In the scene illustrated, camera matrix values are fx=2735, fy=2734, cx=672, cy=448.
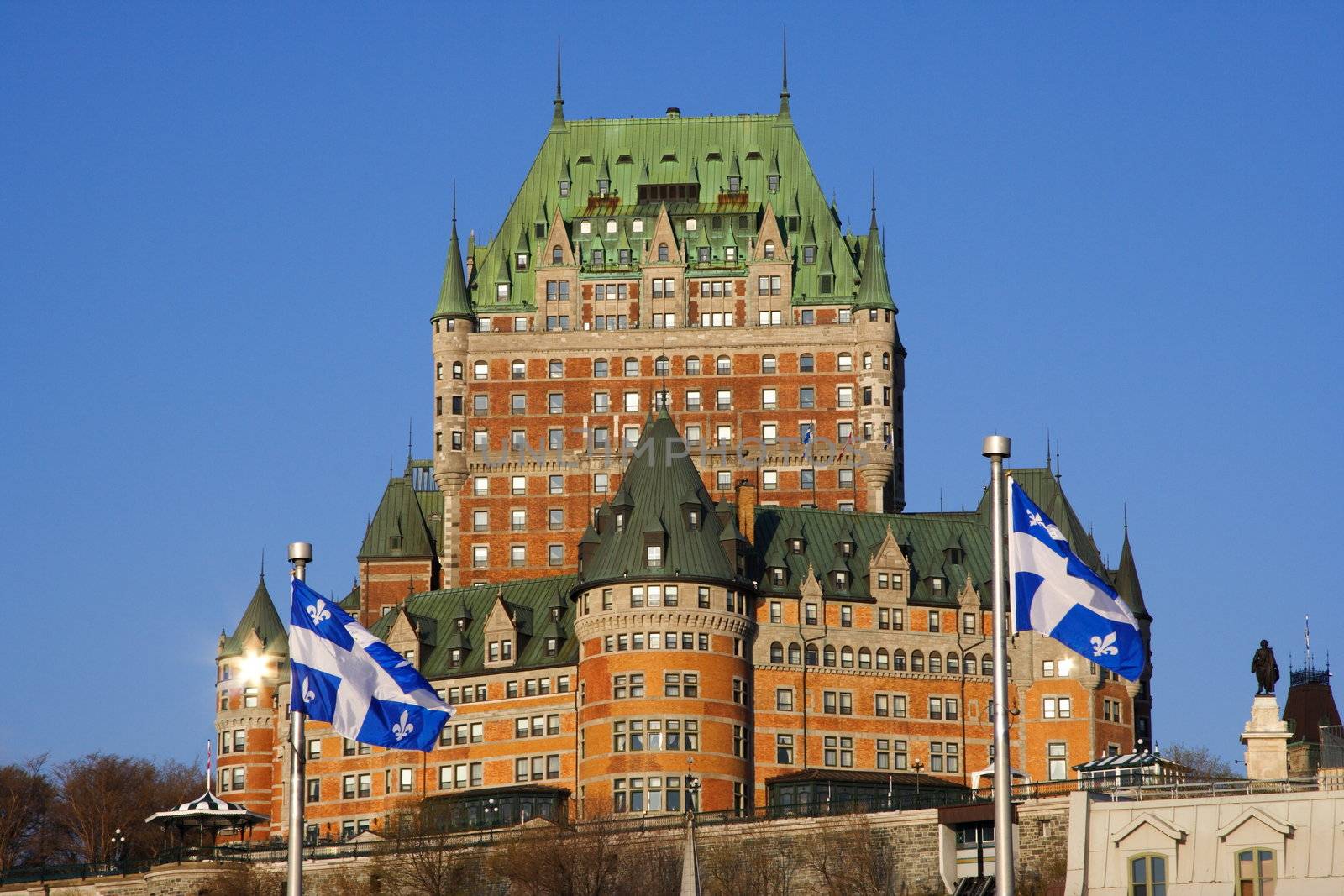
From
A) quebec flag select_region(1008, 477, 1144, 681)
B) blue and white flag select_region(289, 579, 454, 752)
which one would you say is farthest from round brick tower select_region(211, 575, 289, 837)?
quebec flag select_region(1008, 477, 1144, 681)

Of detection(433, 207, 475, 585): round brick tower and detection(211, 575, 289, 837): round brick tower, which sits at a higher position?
detection(433, 207, 475, 585): round brick tower

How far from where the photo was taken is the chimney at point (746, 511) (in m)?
150

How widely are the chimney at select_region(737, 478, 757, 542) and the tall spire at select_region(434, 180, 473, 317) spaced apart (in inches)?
1133

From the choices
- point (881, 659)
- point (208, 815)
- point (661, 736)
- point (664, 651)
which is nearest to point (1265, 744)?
point (661, 736)

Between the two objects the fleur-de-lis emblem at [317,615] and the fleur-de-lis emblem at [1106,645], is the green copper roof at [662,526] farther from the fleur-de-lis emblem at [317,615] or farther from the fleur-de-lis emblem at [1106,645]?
the fleur-de-lis emblem at [1106,645]

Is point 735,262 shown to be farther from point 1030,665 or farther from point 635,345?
point 1030,665

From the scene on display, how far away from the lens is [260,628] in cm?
16738

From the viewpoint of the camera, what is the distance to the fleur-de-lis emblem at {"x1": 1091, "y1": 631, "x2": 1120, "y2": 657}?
5403cm

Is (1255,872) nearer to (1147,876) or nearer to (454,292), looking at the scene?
(1147,876)

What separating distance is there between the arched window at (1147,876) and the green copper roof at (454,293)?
82.6 meters

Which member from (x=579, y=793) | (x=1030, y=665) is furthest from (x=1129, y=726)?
(x=579, y=793)

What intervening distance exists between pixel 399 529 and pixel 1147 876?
7863 cm

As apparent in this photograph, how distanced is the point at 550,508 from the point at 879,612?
2646 centimetres

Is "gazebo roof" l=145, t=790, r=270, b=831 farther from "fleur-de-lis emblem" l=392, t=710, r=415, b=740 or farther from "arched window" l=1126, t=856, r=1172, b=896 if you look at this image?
"fleur-de-lis emblem" l=392, t=710, r=415, b=740
